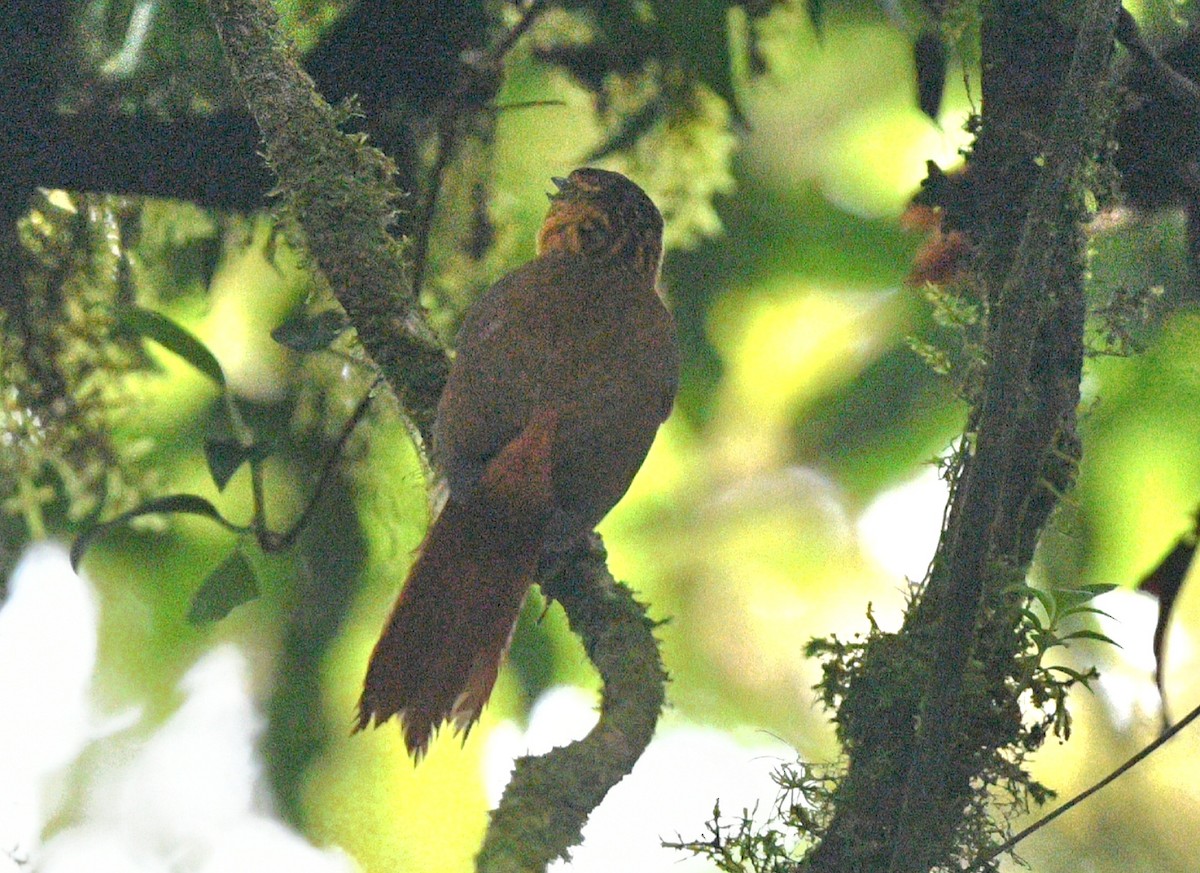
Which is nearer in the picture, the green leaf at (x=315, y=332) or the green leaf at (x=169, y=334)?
the green leaf at (x=315, y=332)

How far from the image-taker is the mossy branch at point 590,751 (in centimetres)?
92

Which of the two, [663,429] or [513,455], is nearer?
[513,455]

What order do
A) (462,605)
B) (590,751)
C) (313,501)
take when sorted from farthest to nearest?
(313,501)
(462,605)
(590,751)

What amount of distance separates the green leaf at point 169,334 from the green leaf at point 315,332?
0.16 meters

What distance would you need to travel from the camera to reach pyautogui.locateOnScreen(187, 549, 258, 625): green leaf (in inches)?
78.1

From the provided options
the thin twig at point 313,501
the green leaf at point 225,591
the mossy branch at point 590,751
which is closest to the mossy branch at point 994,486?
the mossy branch at point 590,751

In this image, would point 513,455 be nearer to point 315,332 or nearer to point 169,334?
point 315,332

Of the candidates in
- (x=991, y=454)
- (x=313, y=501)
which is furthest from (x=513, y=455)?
(x=991, y=454)

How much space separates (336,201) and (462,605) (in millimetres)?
550

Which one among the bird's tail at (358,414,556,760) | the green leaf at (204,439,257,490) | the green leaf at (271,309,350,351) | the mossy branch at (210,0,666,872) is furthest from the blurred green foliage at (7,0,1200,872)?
the bird's tail at (358,414,556,760)

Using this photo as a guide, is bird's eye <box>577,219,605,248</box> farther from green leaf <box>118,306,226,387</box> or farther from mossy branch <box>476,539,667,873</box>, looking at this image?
mossy branch <box>476,539,667,873</box>

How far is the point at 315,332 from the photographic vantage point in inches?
72.4

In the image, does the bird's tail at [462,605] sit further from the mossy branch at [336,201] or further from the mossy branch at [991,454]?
the mossy branch at [991,454]

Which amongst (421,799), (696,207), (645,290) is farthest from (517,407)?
(421,799)
